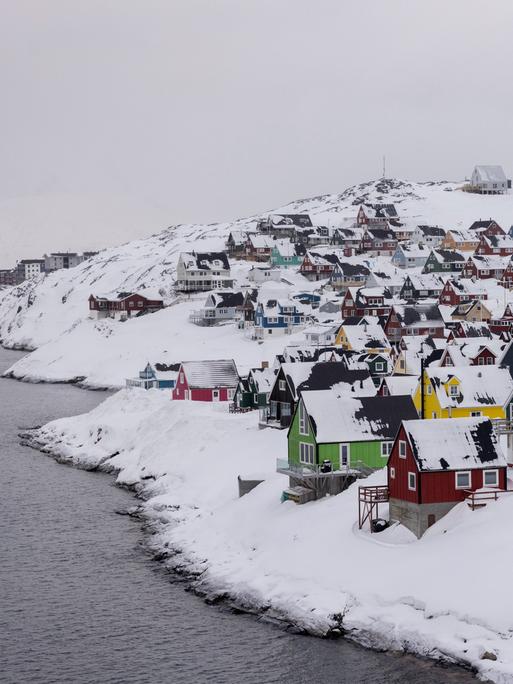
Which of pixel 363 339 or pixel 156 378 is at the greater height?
pixel 363 339

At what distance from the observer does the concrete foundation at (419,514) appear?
49312 mm

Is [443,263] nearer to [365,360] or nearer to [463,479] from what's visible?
[365,360]

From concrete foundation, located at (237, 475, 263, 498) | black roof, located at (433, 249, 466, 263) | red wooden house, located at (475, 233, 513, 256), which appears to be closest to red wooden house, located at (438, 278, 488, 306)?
black roof, located at (433, 249, 466, 263)

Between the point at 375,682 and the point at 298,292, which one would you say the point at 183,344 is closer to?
the point at 298,292

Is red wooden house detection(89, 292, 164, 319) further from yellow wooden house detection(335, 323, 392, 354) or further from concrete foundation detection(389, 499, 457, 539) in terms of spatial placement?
concrete foundation detection(389, 499, 457, 539)

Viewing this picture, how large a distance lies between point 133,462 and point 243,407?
11879 millimetres

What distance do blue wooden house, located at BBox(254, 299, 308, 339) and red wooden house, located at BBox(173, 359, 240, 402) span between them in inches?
1701

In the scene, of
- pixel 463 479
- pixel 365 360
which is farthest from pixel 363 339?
pixel 463 479

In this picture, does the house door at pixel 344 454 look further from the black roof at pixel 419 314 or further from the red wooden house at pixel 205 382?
the black roof at pixel 419 314

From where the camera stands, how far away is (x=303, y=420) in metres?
60.7

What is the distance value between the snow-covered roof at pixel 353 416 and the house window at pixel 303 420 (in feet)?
1.24

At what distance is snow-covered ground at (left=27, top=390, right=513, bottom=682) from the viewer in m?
41.3

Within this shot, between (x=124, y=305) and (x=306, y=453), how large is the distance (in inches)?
4496

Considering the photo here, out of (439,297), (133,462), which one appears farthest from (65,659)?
(439,297)
